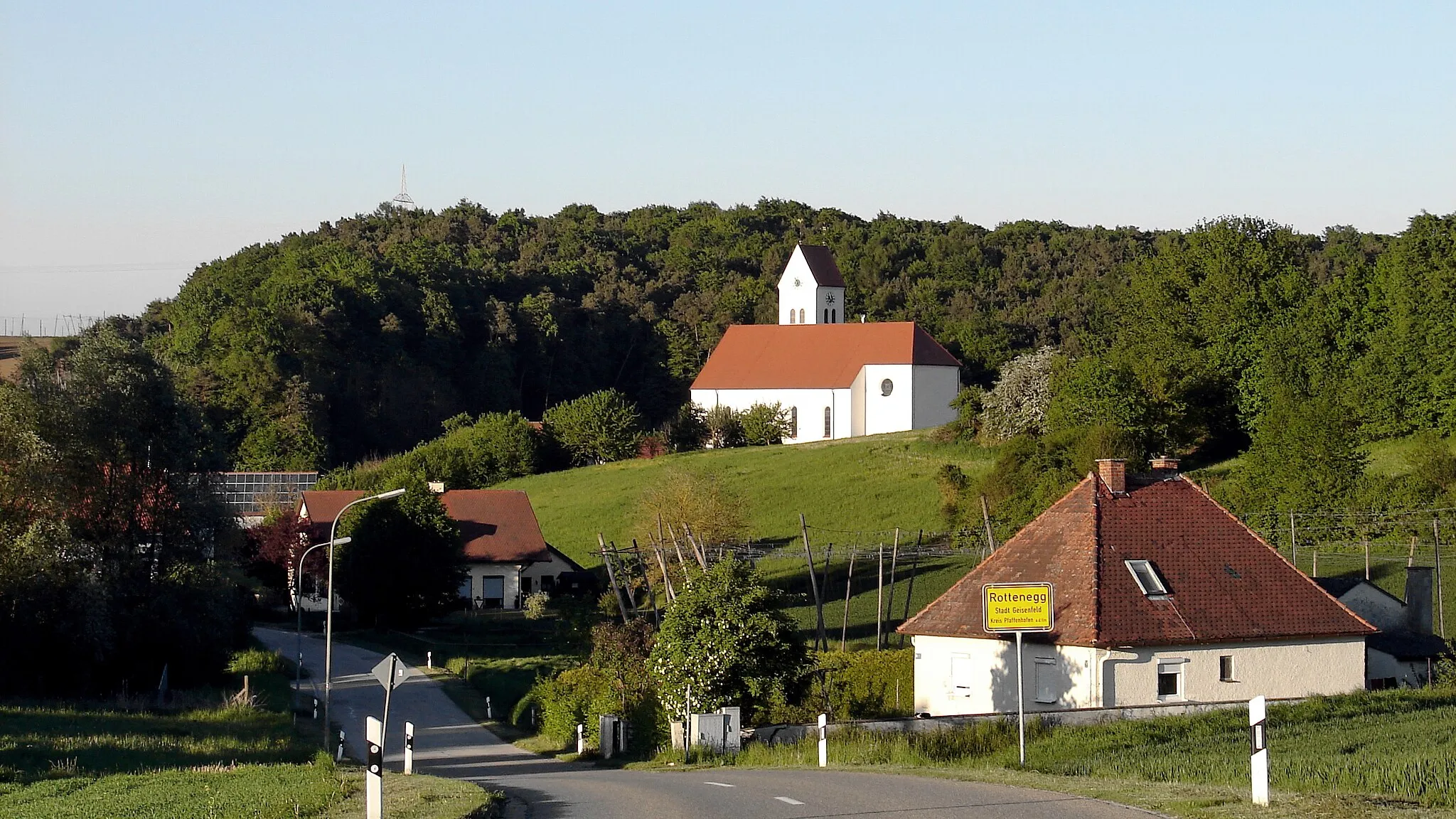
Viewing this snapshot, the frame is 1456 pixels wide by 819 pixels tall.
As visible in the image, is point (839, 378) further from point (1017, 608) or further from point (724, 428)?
point (1017, 608)

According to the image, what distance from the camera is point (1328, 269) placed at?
102 m

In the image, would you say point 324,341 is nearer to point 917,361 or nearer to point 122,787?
point 917,361

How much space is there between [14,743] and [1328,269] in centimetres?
9336

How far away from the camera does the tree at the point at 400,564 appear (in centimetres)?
5556

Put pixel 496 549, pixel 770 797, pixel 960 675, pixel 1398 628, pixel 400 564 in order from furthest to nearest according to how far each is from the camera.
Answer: pixel 496 549 < pixel 400 564 < pixel 1398 628 < pixel 960 675 < pixel 770 797

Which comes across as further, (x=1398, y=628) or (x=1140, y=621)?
(x=1398, y=628)

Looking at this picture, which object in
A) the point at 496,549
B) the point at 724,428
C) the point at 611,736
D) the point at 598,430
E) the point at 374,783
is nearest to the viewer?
the point at 374,783

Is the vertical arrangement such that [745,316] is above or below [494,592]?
above

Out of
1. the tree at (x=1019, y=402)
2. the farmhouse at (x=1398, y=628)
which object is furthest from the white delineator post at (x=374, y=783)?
the tree at (x=1019, y=402)

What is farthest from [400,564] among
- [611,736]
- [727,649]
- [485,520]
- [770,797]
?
[770,797]

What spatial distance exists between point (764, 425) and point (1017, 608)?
77714 mm

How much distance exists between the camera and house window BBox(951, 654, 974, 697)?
1171 inches

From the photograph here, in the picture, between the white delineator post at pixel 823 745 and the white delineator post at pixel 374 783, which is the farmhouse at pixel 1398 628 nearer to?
the white delineator post at pixel 823 745

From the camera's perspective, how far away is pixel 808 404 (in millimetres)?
99812
